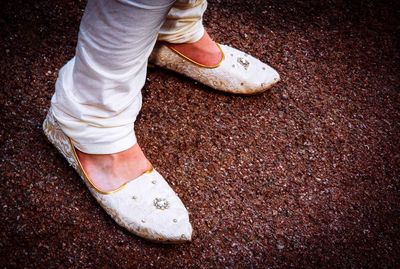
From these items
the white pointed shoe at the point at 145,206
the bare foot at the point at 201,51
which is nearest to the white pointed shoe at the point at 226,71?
the bare foot at the point at 201,51

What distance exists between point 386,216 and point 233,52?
0.74m

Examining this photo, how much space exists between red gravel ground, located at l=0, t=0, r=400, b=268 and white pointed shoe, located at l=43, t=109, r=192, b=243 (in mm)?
62

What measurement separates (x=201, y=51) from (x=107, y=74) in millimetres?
527

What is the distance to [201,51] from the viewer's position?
4.53ft

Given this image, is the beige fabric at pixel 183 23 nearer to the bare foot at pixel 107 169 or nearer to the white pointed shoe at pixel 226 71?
the white pointed shoe at pixel 226 71

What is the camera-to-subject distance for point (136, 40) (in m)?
0.90

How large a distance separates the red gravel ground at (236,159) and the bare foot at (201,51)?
0.11 metres

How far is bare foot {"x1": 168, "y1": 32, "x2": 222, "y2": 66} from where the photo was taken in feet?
4.50

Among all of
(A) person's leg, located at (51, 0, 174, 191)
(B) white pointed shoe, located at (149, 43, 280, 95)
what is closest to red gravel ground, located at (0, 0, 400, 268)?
(B) white pointed shoe, located at (149, 43, 280, 95)

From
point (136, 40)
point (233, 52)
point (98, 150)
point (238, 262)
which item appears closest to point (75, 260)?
point (98, 150)

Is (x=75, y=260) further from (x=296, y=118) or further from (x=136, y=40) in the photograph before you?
(x=296, y=118)

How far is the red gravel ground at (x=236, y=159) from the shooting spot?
1.10 meters

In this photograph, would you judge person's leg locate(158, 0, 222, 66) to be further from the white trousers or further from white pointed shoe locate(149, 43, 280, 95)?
the white trousers

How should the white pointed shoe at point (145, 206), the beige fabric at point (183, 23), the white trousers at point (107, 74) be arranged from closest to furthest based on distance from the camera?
the white trousers at point (107, 74) → the white pointed shoe at point (145, 206) → the beige fabric at point (183, 23)
